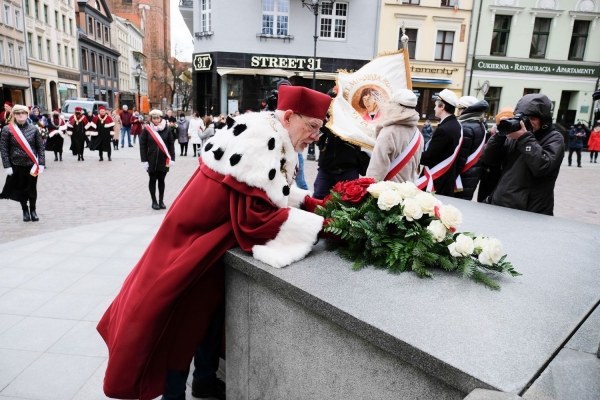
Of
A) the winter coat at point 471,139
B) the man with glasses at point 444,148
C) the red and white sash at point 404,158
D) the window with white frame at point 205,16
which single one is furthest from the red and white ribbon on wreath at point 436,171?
the window with white frame at point 205,16

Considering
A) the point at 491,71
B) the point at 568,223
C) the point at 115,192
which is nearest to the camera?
the point at 568,223

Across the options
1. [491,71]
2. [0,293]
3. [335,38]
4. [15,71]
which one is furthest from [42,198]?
[15,71]

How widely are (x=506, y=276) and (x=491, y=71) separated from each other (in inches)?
1055

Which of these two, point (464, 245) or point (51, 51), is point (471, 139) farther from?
point (51, 51)

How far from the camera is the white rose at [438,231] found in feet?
6.54

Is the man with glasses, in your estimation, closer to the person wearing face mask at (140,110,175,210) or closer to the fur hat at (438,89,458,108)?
the fur hat at (438,89,458,108)

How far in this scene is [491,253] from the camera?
6.24ft

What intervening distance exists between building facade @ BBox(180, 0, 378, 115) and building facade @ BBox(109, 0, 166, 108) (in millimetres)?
51107

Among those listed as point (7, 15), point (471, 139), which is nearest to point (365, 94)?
point (471, 139)

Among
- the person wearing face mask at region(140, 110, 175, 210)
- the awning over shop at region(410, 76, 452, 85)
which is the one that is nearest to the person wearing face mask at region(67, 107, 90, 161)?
the person wearing face mask at region(140, 110, 175, 210)

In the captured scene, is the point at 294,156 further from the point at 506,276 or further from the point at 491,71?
the point at 491,71

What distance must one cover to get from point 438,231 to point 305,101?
101 centimetres

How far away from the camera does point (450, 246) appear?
1.98 metres

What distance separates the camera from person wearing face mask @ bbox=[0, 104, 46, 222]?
6723mm
